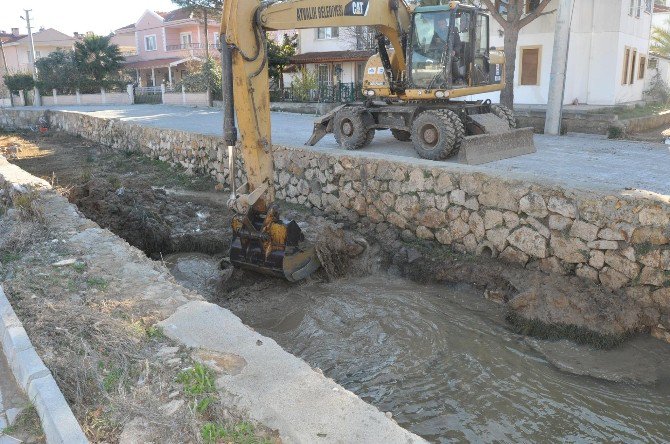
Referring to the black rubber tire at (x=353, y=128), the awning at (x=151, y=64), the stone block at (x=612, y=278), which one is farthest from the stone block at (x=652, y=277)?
the awning at (x=151, y=64)

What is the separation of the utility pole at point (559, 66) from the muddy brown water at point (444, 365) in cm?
776

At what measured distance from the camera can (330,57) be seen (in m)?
25.9

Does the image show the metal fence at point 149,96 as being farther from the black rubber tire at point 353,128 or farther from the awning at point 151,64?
the black rubber tire at point 353,128

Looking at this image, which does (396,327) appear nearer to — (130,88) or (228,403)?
(228,403)

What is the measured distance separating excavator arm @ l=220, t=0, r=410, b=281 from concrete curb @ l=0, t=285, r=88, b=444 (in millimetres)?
3082

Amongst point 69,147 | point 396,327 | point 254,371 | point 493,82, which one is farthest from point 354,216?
point 69,147

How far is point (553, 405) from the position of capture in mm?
4762

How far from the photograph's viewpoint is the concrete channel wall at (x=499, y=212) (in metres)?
5.79

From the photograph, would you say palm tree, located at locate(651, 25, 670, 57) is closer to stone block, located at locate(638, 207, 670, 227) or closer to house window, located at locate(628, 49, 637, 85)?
house window, located at locate(628, 49, 637, 85)

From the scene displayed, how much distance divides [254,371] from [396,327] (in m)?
2.78

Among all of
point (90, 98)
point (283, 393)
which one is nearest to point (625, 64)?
point (283, 393)

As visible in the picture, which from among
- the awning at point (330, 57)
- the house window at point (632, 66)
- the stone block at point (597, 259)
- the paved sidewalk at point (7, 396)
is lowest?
the stone block at point (597, 259)

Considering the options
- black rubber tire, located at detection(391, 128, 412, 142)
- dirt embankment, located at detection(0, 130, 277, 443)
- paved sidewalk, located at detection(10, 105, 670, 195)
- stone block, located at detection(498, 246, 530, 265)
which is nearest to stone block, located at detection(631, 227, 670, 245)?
paved sidewalk, located at detection(10, 105, 670, 195)

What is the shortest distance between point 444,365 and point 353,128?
224 inches
